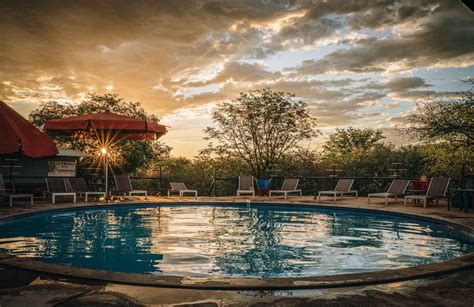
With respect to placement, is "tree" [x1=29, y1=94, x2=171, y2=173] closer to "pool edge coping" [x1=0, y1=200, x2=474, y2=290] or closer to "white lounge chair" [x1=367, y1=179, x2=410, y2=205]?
"white lounge chair" [x1=367, y1=179, x2=410, y2=205]

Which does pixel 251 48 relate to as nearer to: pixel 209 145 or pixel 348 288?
pixel 209 145

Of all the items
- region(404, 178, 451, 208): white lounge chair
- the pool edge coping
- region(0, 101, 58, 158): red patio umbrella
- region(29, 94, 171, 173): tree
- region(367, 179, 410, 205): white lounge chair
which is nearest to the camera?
the pool edge coping

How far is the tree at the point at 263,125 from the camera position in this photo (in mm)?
16844

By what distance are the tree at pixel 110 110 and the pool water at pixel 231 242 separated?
904cm

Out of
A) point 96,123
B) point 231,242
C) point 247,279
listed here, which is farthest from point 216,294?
point 96,123

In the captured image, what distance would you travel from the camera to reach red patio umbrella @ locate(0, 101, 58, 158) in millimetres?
9688

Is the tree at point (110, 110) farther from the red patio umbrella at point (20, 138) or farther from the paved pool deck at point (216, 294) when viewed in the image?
the paved pool deck at point (216, 294)

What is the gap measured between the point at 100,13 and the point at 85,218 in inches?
224

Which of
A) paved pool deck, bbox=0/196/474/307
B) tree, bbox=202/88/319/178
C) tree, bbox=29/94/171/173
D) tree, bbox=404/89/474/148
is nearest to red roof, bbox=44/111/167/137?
tree, bbox=202/88/319/178

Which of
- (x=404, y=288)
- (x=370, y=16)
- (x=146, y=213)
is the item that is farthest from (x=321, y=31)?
(x=404, y=288)

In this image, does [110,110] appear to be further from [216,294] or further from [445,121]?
[216,294]

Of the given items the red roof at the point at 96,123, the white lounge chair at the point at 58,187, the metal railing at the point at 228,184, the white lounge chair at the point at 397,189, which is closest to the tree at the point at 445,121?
the metal railing at the point at 228,184

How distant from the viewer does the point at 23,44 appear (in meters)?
11.7

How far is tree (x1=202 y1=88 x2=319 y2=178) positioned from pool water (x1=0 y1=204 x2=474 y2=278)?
7224 millimetres
